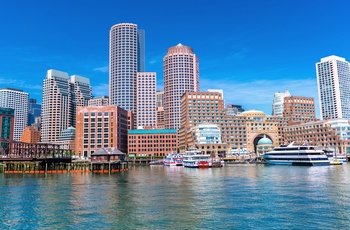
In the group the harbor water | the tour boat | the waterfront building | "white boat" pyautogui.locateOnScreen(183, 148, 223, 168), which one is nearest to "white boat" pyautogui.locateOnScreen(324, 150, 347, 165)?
"white boat" pyautogui.locateOnScreen(183, 148, 223, 168)

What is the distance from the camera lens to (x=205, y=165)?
170 metres

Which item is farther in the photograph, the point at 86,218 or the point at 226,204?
the point at 226,204

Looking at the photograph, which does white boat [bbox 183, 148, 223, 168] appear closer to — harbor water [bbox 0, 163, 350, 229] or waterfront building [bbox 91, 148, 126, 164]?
waterfront building [bbox 91, 148, 126, 164]

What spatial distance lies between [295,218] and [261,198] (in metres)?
15.2

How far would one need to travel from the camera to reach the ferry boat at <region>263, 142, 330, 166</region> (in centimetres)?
16201

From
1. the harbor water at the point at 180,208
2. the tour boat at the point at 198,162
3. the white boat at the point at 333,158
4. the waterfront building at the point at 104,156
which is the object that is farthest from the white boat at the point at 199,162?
the harbor water at the point at 180,208

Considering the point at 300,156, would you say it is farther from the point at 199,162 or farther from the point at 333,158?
the point at 199,162

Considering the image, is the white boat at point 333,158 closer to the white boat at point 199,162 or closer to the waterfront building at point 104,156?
the white boat at point 199,162

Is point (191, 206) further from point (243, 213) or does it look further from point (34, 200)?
point (34, 200)

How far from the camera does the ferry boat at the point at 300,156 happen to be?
16201 cm

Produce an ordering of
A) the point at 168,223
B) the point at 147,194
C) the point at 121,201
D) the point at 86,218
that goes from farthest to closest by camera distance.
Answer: the point at 147,194 → the point at 121,201 → the point at 86,218 → the point at 168,223

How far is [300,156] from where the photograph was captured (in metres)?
166

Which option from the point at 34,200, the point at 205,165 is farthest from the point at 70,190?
the point at 205,165

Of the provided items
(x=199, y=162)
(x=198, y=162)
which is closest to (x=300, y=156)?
(x=199, y=162)
